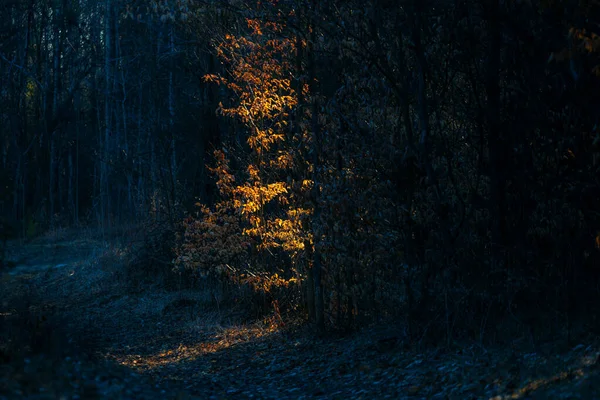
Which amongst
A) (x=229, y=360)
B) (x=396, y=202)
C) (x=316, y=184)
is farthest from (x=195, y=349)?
(x=396, y=202)

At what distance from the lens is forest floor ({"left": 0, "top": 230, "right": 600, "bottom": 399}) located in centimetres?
717

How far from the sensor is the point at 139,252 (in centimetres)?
1980

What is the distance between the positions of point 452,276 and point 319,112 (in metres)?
3.50

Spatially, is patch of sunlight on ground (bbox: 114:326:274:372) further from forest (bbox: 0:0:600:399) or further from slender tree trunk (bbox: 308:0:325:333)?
slender tree trunk (bbox: 308:0:325:333)

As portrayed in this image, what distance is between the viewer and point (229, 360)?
11.7 m

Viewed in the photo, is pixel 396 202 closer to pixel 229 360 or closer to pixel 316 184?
pixel 316 184

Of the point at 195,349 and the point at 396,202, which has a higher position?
the point at 396,202

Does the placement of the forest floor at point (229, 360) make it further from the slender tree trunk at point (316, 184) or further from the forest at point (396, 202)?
the slender tree trunk at point (316, 184)

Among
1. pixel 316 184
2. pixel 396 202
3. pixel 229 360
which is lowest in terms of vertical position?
pixel 229 360

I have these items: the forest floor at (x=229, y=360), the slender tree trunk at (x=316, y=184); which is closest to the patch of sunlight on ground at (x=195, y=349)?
the forest floor at (x=229, y=360)

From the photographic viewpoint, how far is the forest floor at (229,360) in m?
7.17

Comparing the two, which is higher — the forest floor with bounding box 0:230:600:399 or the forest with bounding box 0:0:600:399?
the forest with bounding box 0:0:600:399

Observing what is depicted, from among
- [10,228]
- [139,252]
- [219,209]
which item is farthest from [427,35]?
[139,252]

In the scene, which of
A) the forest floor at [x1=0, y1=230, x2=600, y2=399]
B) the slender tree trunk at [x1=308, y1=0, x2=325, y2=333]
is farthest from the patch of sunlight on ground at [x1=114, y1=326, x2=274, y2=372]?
the slender tree trunk at [x1=308, y1=0, x2=325, y2=333]
